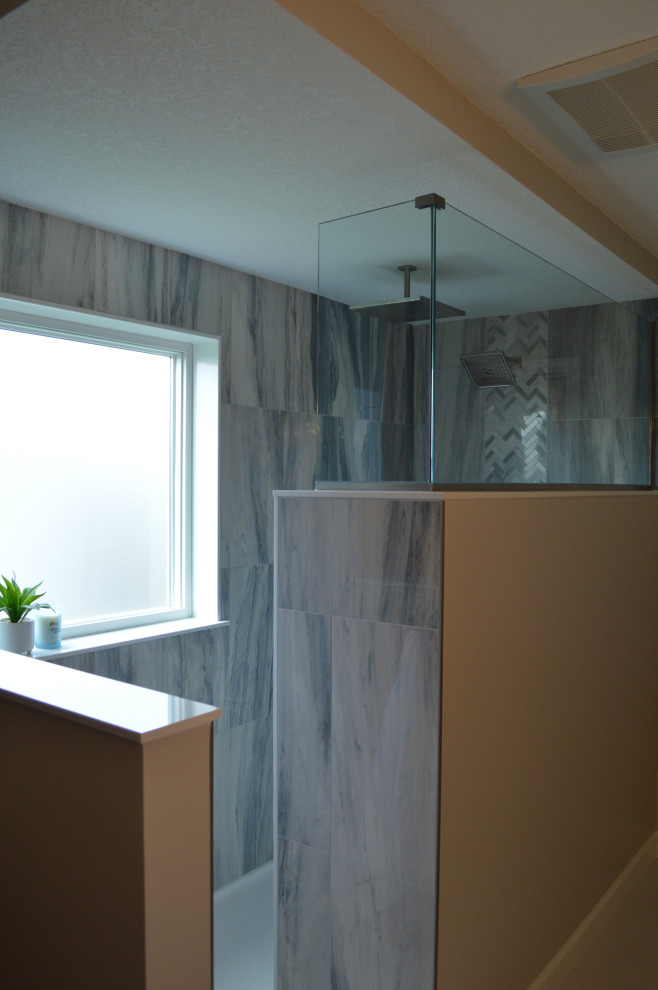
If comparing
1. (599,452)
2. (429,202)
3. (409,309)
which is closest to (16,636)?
(409,309)

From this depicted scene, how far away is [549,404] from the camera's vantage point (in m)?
2.49

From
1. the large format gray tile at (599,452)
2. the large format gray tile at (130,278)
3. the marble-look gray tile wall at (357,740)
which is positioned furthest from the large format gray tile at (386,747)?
the large format gray tile at (130,278)

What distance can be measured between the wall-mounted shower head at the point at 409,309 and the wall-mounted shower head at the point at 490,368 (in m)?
0.14

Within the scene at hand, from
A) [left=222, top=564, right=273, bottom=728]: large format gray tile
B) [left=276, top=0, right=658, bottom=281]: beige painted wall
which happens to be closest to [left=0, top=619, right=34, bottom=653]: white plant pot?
[left=222, top=564, right=273, bottom=728]: large format gray tile

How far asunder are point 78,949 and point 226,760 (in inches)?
76.7

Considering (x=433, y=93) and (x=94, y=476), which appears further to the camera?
(x=94, y=476)

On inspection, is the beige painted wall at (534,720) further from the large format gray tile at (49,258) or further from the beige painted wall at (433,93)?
the large format gray tile at (49,258)

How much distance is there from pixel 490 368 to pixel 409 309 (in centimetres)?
37

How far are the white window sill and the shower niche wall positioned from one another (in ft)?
3.48

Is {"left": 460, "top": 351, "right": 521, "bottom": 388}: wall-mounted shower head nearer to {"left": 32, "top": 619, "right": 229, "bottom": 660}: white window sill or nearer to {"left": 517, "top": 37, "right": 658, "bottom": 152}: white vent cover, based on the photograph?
{"left": 517, "top": 37, "right": 658, "bottom": 152}: white vent cover

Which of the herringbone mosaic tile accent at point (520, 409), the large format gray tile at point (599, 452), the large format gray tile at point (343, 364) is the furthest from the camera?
the large format gray tile at point (599, 452)

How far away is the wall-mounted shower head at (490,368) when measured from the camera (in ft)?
7.07

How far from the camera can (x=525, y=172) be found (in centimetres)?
221

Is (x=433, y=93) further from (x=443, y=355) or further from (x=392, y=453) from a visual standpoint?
(x=392, y=453)
